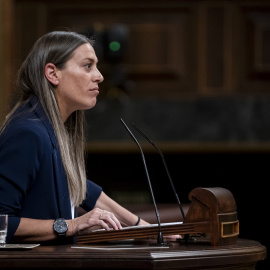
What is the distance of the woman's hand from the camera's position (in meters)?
2.39

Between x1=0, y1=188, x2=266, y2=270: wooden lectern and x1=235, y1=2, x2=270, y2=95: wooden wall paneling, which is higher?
x1=235, y1=2, x2=270, y2=95: wooden wall paneling

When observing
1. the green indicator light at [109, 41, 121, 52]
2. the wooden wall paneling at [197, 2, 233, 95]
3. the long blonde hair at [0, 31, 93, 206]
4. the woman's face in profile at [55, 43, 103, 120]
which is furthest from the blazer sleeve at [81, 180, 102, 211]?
the wooden wall paneling at [197, 2, 233, 95]

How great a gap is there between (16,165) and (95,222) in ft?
1.02

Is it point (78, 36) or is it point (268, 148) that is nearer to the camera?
point (78, 36)

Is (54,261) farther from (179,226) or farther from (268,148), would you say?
(268,148)

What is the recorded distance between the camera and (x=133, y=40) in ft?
17.9

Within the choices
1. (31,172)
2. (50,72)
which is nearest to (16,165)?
(31,172)

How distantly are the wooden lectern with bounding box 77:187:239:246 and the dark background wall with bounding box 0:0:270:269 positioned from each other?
2.81 meters

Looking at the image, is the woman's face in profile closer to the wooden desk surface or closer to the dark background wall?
the wooden desk surface

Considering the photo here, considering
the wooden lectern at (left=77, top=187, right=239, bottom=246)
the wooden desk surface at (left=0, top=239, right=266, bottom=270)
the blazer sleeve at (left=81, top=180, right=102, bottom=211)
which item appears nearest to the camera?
the wooden desk surface at (left=0, top=239, right=266, bottom=270)

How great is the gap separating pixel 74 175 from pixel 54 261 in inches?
22.7

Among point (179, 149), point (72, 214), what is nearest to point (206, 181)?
point (179, 149)

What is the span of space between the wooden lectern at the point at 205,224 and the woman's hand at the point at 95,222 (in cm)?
3

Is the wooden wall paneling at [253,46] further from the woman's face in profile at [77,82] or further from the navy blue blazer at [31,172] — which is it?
the navy blue blazer at [31,172]
